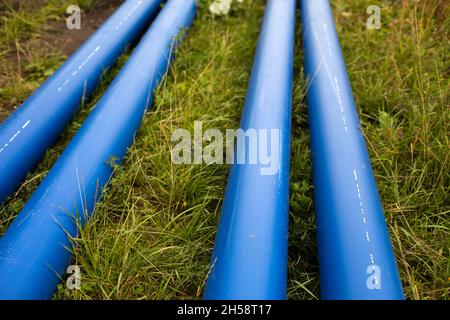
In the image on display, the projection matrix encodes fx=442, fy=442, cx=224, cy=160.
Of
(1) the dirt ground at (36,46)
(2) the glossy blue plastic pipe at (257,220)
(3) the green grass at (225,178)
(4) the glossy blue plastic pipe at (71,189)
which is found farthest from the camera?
(1) the dirt ground at (36,46)

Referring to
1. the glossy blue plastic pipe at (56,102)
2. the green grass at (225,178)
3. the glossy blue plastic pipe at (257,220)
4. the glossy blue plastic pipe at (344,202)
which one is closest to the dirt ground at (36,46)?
the green grass at (225,178)

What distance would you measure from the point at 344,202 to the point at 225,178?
759 mm

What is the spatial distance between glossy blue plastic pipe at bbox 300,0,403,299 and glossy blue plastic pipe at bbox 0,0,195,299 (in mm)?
969

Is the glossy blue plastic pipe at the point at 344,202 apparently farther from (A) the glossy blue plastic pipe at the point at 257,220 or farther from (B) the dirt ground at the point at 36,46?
(B) the dirt ground at the point at 36,46

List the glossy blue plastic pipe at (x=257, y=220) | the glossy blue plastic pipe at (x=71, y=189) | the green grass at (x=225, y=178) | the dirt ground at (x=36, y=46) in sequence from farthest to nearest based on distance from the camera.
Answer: the dirt ground at (x=36, y=46) → the green grass at (x=225, y=178) → the glossy blue plastic pipe at (x=71, y=189) → the glossy blue plastic pipe at (x=257, y=220)

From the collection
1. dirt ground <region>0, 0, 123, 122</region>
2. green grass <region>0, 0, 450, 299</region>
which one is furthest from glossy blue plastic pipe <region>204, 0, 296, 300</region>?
dirt ground <region>0, 0, 123, 122</region>

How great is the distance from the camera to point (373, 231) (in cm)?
163

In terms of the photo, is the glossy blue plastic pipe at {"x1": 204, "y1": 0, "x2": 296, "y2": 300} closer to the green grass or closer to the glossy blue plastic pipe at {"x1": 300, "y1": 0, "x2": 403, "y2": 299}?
the glossy blue plastic pipe at {"x1": 300, "y1": 0, "x2": 403, "y2": 299}

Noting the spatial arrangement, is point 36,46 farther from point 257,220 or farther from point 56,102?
point 257,220

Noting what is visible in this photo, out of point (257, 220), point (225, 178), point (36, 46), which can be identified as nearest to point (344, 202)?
point (257, 220)

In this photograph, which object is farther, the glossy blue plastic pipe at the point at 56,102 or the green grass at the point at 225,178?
the glossy blue plastic pipe at the point at 56,102

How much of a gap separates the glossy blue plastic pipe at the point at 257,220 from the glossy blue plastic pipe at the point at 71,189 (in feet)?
1.98

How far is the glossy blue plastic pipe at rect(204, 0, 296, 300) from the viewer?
4.83 feet

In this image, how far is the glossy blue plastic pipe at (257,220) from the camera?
1.47m
